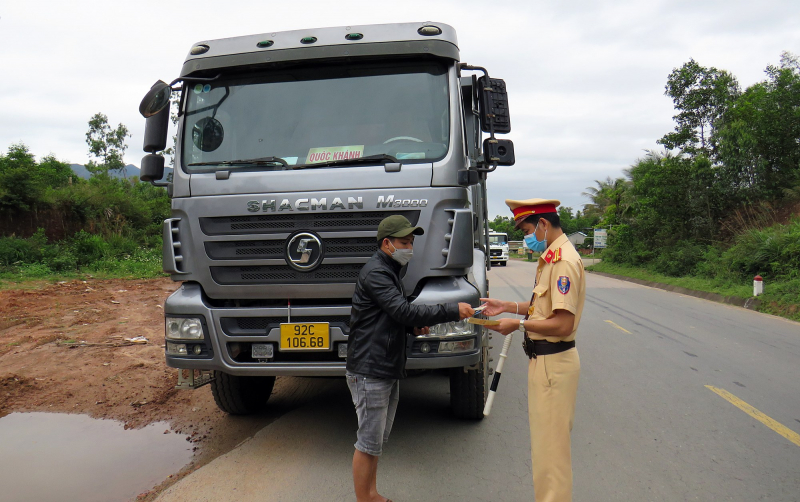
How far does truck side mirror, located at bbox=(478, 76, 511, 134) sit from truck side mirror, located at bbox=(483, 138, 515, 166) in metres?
0.12

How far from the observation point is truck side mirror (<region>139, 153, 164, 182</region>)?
4.83m

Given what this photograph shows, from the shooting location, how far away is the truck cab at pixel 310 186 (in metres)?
4.19

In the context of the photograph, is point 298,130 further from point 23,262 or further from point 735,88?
point 735,88

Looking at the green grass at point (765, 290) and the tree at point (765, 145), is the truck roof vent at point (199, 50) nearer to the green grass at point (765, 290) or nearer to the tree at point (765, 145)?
the green grass at point (765, 290)

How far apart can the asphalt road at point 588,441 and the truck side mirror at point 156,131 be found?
2475mm

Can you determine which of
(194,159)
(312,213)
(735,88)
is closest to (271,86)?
(194,159)

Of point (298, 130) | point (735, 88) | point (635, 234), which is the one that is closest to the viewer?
point (298, 130)

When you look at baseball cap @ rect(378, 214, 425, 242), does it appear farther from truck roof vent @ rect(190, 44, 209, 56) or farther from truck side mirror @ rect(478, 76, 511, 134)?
truck roof vent @ rect(190, 44, 209, 56)

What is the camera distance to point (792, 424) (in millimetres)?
5047

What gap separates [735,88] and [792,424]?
88.8 ft

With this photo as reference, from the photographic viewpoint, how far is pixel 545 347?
307cm

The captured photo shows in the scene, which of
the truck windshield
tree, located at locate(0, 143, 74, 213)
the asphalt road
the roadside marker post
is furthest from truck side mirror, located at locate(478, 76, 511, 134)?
tree, located at locate(0, 143, 74, 213)

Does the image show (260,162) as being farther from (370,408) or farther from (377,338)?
(370,408)

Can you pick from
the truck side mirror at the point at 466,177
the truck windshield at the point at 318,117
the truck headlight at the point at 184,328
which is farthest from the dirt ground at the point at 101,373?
the truck side mirror at the point at 466,177
